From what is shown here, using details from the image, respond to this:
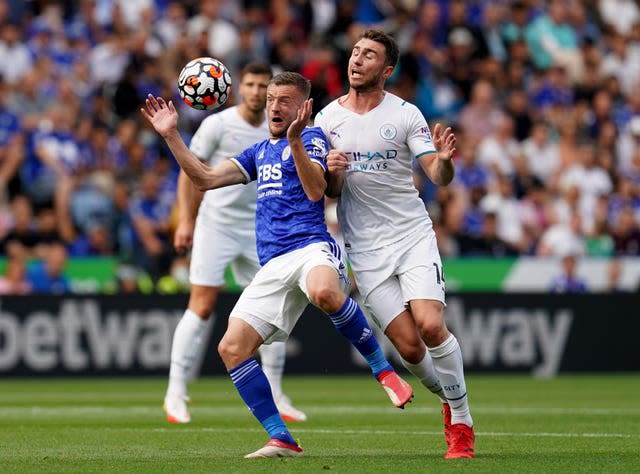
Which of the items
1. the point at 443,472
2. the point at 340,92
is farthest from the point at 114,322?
the point at 443,472

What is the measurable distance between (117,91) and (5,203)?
2597mm

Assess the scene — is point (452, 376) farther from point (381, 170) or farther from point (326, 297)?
point (381, 170)

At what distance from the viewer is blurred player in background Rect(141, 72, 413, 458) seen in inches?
322

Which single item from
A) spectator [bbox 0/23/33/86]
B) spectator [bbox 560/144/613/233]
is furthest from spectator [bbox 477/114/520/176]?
spectator [bbox 0/23/33/86]

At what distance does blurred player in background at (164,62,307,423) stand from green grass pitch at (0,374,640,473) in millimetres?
452

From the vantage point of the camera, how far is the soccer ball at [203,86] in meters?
8.91

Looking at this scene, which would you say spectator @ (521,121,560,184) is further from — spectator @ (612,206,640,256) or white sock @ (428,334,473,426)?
white sock @ (428,334,473,426)

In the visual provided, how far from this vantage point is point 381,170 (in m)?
8.63

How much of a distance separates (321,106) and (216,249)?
8.15 meters

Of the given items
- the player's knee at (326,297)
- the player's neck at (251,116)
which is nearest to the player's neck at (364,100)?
the player's knee at (326,297)

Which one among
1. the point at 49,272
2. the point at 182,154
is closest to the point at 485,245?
the point at 49,272

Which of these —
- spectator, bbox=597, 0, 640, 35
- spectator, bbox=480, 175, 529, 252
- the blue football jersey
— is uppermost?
spectator, bbox=597, 0, 640, 35

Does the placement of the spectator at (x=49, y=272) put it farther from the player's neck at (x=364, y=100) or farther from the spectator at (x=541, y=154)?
the player's neck at (x=364, y=100)

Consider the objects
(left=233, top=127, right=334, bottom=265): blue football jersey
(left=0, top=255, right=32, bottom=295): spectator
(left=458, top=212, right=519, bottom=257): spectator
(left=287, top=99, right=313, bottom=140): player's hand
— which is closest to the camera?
(left=287, top=99, right=313, bottom=140): player's hand
